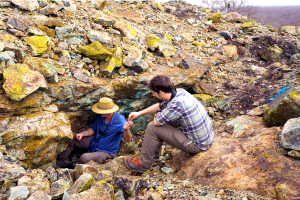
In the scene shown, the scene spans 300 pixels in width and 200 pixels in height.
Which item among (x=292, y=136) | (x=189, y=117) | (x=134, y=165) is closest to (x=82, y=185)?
(x=134, y=165)

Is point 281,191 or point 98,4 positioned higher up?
point 98,4

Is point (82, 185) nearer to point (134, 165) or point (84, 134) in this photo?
point (134, 165)

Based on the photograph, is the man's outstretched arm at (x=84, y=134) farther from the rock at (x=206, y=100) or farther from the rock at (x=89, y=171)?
the rock at (x=206, y=100)

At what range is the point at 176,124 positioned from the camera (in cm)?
420

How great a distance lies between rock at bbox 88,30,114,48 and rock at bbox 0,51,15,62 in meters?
2.41

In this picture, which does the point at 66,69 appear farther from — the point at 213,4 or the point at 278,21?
the point at 278,21

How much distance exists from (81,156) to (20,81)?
2320 millimetres

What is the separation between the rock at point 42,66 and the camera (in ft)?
16.0

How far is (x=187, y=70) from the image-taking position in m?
7.84

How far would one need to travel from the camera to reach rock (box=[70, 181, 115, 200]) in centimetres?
280

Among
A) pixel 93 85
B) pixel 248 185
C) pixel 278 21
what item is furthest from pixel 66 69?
pixel 278 21

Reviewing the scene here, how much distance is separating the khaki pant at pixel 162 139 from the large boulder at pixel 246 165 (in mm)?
380

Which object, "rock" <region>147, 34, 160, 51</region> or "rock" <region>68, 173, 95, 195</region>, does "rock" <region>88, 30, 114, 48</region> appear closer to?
"rock" <region>147, 34, 160, 51</region>

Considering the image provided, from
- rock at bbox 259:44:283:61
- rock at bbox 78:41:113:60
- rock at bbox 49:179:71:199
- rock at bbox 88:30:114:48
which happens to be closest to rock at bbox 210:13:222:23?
rock at bbox 259:44:283:61
